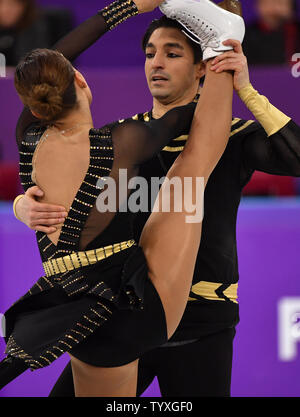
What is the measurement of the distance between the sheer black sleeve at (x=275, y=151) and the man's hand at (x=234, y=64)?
161 millimetres

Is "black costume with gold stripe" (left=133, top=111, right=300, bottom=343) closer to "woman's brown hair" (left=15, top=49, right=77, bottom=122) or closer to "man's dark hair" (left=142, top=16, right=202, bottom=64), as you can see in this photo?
"man's dark hair" (left=142, top=16, right=202, bottom=64)

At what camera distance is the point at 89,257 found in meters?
1.71

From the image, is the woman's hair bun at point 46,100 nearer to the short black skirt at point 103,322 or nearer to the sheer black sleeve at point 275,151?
the short black skirt at point 103,322

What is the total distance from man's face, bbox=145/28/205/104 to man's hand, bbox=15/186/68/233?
1.71ft

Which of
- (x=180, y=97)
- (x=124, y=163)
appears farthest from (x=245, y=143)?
(x=124, y=163)

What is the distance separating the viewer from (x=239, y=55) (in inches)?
75.0

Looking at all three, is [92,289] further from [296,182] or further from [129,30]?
[129,30]

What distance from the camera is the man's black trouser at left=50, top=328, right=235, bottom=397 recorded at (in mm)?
2008

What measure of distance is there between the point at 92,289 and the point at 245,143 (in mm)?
641
